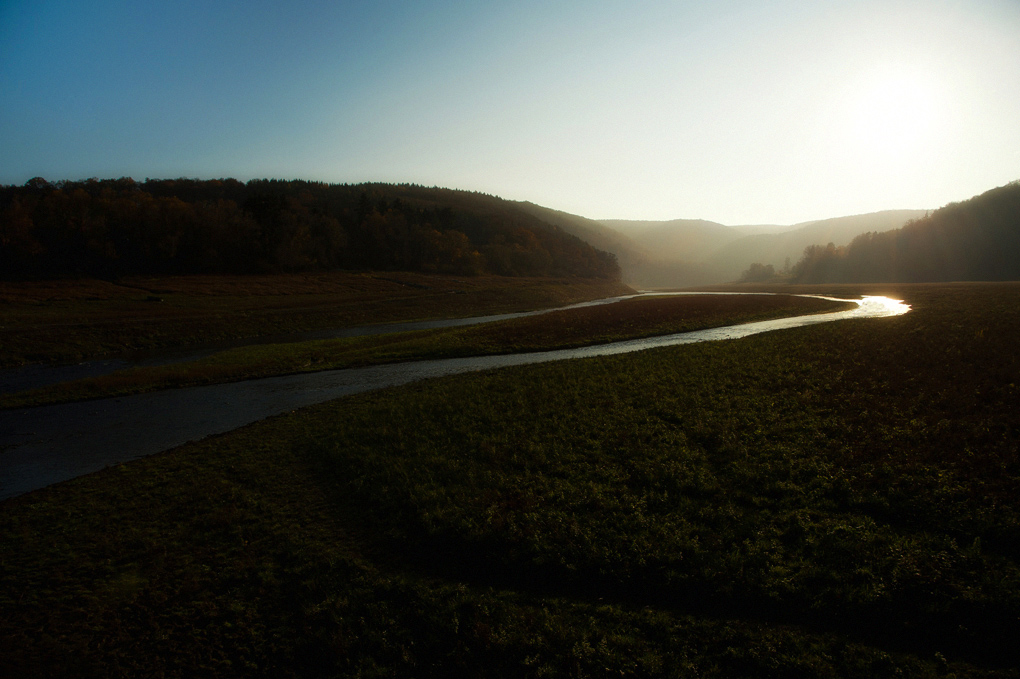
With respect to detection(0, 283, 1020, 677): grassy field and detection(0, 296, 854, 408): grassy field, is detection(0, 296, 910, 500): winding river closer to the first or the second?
detection(0, 296, 854, 408): grassy field

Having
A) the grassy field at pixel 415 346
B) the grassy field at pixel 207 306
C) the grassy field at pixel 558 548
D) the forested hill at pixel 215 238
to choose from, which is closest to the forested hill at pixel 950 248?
the forested hill at pixel 215 238

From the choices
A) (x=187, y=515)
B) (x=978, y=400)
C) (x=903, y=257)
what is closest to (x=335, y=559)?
(x=187, y=515)

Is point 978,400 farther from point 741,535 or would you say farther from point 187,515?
point 187,515

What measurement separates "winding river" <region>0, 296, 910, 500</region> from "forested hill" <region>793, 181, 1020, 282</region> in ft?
503

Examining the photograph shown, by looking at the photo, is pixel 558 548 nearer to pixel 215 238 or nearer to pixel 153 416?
pixel 153 416

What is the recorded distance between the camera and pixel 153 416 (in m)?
24.8

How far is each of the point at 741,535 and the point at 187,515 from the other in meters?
14.7

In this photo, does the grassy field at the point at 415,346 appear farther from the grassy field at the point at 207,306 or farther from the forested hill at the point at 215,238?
the forested hill at the point at 215,238

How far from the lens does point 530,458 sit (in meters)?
15.8

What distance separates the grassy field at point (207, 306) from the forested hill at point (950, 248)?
10807 cm

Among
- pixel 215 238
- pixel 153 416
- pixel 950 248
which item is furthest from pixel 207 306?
pixel 950 248

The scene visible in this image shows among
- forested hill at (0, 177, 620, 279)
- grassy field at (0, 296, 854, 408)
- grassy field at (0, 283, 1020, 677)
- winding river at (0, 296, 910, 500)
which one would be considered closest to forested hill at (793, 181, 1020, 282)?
forested hill at (0, 177, 620, 279)

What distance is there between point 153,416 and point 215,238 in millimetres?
98148

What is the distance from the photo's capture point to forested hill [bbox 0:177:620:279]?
293 ft
